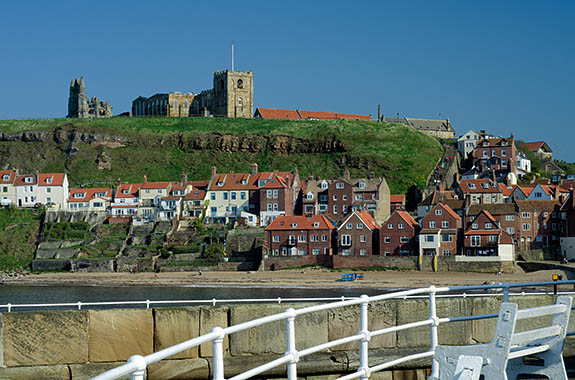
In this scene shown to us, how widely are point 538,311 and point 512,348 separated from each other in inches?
25.5

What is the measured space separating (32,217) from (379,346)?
9464 centimetres

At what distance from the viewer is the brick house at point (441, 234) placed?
74.8 meters

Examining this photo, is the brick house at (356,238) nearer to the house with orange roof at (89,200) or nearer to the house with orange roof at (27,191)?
the house with orange roof at (89,200)

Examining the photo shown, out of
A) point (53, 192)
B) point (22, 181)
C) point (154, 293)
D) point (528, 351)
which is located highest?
point (22, 181)

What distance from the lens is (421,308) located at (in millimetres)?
9844

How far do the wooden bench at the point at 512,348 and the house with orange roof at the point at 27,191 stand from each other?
10107cm

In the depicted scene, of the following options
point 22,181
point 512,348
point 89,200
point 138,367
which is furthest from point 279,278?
point 138,367

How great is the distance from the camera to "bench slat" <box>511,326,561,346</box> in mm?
7039

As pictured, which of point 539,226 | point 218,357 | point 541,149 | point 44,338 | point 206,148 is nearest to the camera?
point 218,357

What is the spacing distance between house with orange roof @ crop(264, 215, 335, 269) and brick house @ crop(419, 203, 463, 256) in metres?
9.64

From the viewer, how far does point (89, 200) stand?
99062mm

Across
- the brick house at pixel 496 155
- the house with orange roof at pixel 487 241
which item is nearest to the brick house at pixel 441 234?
the house with orange roof at pixel 487 241

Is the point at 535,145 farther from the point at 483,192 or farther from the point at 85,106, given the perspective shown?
the point at 85,106

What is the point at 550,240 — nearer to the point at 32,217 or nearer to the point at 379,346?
the point at 32,217
